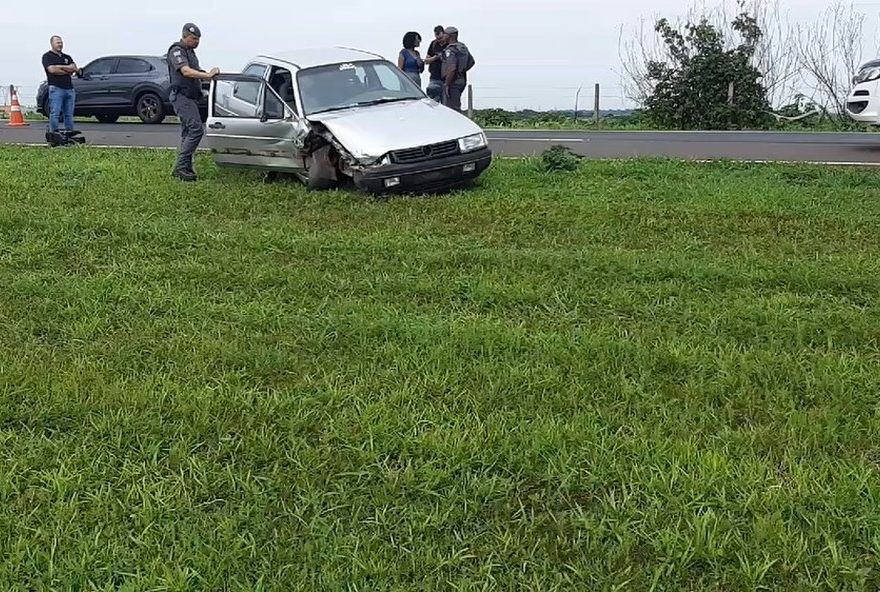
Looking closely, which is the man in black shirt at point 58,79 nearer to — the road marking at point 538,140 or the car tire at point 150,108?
the car tire at point 150,108

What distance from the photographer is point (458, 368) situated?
12.7ft

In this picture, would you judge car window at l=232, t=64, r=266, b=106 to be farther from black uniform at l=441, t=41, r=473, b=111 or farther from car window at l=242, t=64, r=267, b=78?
black uniform at l=441, t=41, r=473, b=111

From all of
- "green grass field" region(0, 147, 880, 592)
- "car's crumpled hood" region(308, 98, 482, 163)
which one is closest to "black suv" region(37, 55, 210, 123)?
"car's crumpled hood" region(308, 98, 482, 163)

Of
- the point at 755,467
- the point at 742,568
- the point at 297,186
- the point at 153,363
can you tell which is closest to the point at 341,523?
the point at 742,568

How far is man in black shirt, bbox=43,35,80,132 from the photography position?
45.1 ft

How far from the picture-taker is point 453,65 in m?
14.0

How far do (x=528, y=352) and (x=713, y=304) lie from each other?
1.29 m

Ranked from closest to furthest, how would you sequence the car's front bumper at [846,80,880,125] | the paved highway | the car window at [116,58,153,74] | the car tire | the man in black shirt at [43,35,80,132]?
the paved highway
the car's front bumper at [846,80,880,125]
the man in black shirt at [43,35,80,132]
the car tire
the car window at [116,58,153,74]

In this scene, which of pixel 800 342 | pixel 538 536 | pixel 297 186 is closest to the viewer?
pixel 538 536

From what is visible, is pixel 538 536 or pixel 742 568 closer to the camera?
pixel 742 568

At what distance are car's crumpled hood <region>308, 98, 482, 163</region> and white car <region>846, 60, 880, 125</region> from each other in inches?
257

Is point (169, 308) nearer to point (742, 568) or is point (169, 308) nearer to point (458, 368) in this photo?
point (458, 368)

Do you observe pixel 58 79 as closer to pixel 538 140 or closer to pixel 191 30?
pixel 191 30

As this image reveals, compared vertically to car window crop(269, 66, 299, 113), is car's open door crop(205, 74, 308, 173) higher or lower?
lower
